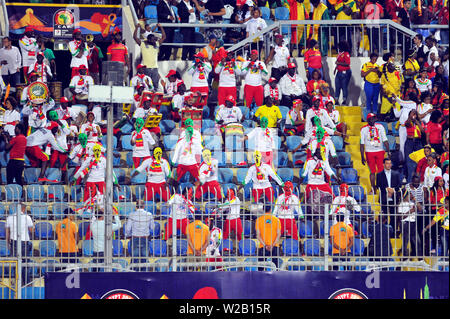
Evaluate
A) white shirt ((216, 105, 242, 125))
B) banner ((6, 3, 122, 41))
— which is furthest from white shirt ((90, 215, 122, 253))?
banner ((6, 3, 122, 41))

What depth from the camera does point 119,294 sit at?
16.9m

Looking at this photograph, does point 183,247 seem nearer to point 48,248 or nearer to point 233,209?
point 233,209

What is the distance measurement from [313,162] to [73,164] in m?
4.32

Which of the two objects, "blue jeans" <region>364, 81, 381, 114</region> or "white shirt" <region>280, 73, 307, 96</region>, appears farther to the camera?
"blue jeans" <region>364, 81, 381, 114</region>

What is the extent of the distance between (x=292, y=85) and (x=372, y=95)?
156cm

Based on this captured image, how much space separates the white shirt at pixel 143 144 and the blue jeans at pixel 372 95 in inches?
179

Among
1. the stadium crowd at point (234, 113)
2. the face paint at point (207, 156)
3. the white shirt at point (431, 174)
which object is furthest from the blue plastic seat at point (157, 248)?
the white shirt at point (431, 174)

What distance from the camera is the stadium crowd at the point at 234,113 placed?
901 inches

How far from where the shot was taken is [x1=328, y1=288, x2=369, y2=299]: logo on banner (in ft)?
56.0

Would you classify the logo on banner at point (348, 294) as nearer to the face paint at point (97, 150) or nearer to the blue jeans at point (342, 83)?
the face paint at point (97, 150)

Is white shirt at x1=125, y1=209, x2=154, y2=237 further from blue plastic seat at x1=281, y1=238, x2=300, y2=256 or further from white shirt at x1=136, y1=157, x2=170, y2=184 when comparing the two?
white shirt at x1=136, y1=157, x2=170, y2=184

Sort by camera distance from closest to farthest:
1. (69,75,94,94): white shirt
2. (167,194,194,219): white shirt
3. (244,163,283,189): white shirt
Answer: (167,194,194,219): white shirt → (244,163,283,189): white shirt → (69,75,94,94): white shirt

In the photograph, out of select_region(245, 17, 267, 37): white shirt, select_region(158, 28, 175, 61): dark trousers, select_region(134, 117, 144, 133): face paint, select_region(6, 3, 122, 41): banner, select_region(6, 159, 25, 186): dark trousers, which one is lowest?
select_region(6, 159, 25, 186): dark trousers

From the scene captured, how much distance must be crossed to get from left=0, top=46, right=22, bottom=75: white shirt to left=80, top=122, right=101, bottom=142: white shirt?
9.45 feet
